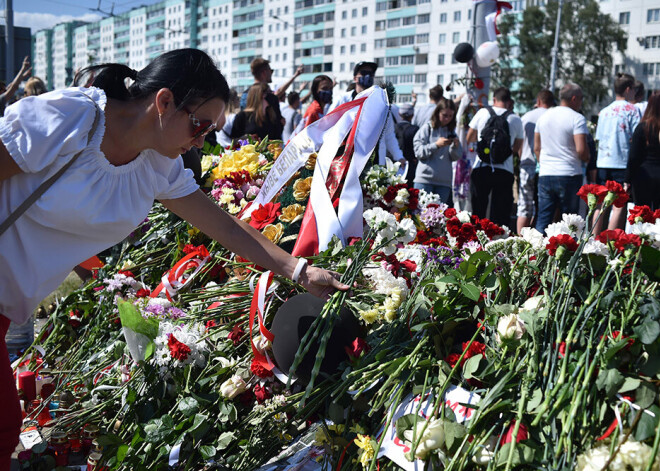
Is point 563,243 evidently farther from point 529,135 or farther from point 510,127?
point 529,135

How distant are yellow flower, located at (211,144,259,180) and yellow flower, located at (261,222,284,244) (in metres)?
1.01

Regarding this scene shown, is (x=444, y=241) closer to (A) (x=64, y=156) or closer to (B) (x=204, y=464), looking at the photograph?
(B) (x=204, y=464)

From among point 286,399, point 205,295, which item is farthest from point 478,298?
point 205,295

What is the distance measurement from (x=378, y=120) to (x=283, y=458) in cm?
149

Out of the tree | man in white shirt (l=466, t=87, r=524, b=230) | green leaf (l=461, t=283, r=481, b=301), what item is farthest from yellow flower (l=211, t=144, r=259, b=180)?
the tree

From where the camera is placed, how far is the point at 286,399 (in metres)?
2.02

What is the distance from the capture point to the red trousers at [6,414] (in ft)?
5.43

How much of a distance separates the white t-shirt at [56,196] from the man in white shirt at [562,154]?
456cm

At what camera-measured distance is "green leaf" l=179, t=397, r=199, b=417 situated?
1999mm

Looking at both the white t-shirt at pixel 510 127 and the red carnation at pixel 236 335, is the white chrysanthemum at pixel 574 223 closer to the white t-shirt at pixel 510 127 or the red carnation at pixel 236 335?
the red carnation at pixel 236 335

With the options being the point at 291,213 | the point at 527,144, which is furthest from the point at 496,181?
the point at 291,213

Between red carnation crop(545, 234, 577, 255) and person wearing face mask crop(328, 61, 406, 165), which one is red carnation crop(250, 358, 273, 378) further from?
person wearing face mask crop(328, 61, 406, 165)

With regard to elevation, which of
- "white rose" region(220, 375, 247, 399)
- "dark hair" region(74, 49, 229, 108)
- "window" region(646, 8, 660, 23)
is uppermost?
"window" region(646, 8, 660, 23)

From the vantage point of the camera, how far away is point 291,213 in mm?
2869
